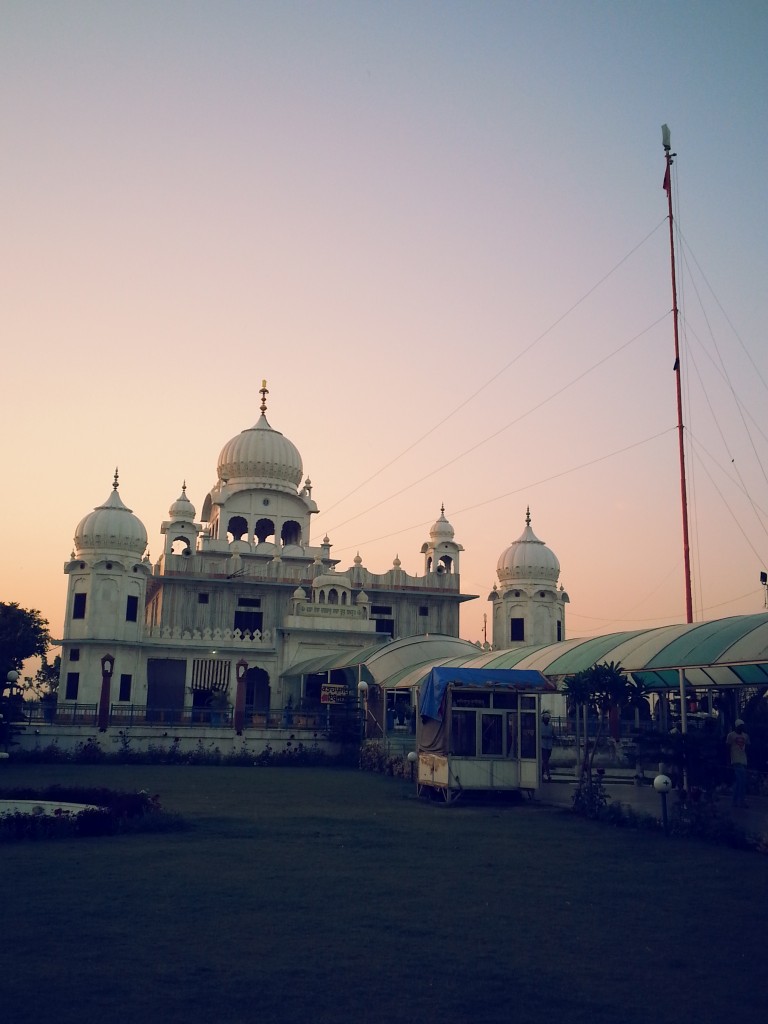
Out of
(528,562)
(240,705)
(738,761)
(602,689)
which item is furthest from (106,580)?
(738,761)

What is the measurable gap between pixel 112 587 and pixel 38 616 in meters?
12.2

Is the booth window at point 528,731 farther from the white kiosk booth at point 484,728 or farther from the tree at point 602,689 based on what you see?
the tree at point 602,689

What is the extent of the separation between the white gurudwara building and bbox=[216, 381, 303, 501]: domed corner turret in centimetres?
8

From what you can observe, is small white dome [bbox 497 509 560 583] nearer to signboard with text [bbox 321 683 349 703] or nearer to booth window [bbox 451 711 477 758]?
signboard with text [bbox 321 683 349 703]

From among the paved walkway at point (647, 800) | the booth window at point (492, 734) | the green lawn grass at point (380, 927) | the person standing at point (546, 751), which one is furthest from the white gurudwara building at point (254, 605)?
the green lawn grass at point (380, 927)

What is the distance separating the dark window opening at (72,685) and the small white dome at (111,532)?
19.2 feet

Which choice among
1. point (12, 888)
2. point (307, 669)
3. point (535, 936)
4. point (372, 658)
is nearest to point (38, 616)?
point (307, 669)

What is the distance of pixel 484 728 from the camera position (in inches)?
846

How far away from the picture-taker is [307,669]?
1721 inches

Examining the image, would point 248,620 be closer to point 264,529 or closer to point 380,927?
point 264,529

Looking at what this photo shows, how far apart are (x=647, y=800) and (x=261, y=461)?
3710cm

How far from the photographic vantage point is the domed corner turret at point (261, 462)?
54.2 m

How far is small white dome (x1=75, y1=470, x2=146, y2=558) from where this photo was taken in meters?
45.7

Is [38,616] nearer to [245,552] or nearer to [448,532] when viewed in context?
[245,552]
